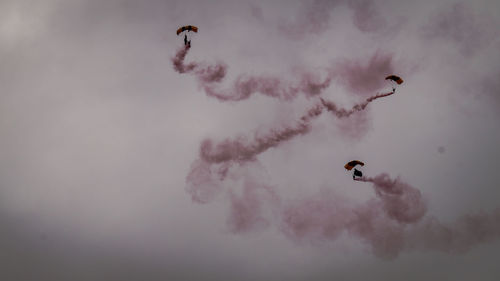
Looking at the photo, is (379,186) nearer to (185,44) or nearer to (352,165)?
(352,165)

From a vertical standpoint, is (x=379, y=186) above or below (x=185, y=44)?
below

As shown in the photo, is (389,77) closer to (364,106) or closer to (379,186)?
(364,106)

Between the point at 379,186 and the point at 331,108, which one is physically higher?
the point at 331,108

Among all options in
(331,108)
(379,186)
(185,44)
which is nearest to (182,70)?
(185,44)

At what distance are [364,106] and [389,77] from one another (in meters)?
5.52

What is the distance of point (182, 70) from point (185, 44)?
394cm

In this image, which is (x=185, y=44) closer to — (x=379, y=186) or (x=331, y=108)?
(x=331, y=108)

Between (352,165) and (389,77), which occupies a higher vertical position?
(389,77)

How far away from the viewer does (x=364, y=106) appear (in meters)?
95.4

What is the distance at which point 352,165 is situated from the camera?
9500cm

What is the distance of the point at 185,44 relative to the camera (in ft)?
311

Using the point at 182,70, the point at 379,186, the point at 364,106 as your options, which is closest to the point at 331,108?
the point at 364,106

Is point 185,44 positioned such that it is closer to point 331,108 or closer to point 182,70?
point 182,70

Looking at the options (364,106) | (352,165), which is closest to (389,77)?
(364,106)
